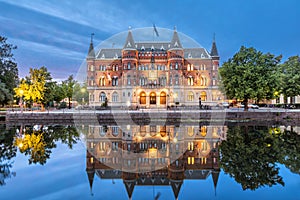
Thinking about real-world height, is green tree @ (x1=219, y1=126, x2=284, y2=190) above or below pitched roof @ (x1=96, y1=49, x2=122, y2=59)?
below

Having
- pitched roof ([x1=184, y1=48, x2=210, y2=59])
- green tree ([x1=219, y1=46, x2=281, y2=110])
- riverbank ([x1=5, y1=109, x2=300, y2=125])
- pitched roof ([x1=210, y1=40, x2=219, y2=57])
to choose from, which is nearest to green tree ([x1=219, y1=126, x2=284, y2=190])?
riverbank ([x1=5, y1=109, x2=300, y2=125])

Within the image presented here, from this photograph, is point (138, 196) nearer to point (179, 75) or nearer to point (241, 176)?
point (241, 176)

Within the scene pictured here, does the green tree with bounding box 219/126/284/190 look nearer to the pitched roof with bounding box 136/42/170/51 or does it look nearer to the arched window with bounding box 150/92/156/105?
the arched window with bounding box 150/92/156/105

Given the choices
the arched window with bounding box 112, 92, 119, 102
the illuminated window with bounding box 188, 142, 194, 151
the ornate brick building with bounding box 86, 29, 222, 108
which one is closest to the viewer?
the illuminated window with bounding box 188, 142, 194, 151

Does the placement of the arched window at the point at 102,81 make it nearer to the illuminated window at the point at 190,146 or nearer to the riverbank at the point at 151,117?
the riverbank at the point at 151,117

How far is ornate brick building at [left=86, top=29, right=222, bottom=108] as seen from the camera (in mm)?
62344

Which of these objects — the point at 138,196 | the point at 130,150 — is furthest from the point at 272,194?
the point at 130,150

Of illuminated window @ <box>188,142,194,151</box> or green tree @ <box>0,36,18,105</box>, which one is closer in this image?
illuminated window @ <box>188,142,194,151</box>

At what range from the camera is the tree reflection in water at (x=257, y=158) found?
11281 millimetres

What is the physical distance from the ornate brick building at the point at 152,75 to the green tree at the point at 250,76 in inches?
838

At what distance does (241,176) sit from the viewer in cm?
1165

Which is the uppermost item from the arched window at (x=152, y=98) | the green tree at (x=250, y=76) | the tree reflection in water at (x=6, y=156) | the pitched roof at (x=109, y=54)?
the pitched roof at (x=109, y=54)

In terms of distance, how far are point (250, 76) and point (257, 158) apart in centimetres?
2507

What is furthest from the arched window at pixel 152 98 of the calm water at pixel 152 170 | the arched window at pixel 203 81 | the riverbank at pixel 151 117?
the calm water at pixel 152 170
